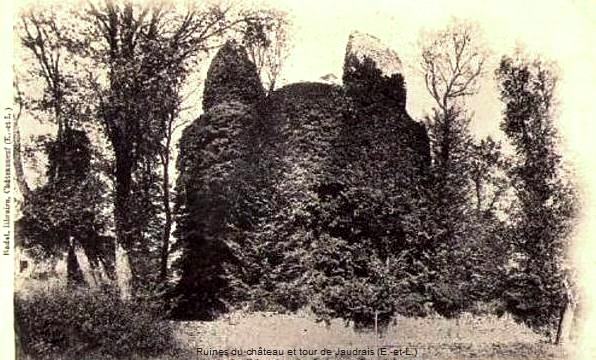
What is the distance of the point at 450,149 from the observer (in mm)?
5867

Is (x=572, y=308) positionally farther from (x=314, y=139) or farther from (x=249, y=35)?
(x=249, y=35)

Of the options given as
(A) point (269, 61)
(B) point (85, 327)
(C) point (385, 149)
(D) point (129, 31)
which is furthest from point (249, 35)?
(B) point (85, 327)

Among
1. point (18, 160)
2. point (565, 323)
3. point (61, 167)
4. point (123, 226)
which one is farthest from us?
point (565, 323)

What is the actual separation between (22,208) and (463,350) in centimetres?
344

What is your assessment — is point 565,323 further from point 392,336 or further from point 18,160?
point 18,160

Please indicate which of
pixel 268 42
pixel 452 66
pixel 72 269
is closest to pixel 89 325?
pixel 72 269

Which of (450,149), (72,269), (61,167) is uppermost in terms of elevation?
(450,149)

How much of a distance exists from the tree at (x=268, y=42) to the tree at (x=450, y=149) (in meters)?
1.06

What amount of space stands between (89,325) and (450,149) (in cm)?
304

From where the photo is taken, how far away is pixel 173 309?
570 centimetres

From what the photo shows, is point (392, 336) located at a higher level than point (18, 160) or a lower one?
lower

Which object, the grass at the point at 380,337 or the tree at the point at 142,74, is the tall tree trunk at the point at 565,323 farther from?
the tree at the point at 142,74

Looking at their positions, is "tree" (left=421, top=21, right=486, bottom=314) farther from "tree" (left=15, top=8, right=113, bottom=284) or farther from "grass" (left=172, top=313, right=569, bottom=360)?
"tree" (left=15, top=8, right=113, bottom=284)

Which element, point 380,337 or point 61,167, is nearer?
point 61,167
